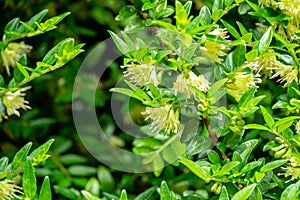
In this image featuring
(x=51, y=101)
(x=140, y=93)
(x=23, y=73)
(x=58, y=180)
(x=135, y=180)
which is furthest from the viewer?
(x=51, y=101)

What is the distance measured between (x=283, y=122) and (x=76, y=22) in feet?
2.59

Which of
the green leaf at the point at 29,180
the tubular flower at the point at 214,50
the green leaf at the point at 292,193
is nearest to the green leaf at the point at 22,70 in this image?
the green leaf at the point at 29,180

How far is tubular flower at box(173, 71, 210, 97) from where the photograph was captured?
2.32 ft

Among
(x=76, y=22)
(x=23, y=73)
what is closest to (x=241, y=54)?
(x=23, y=73)

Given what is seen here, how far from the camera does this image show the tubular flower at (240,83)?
725mm

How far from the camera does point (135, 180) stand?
1.20 meters

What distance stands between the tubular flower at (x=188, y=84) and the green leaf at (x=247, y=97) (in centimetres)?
5

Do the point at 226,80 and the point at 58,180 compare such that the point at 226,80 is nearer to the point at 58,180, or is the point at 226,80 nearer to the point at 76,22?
the point at 58,180

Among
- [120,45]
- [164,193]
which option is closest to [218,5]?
[120,45]

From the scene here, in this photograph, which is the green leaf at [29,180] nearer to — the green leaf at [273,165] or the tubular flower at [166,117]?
the tubular flower at [166,117]

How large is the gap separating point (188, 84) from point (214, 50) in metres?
0.09

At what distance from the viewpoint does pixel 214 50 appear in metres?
0.76

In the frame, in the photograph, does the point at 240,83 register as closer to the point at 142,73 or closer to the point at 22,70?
the point at 142,73

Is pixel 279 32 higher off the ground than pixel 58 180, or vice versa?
pixel 279 32
